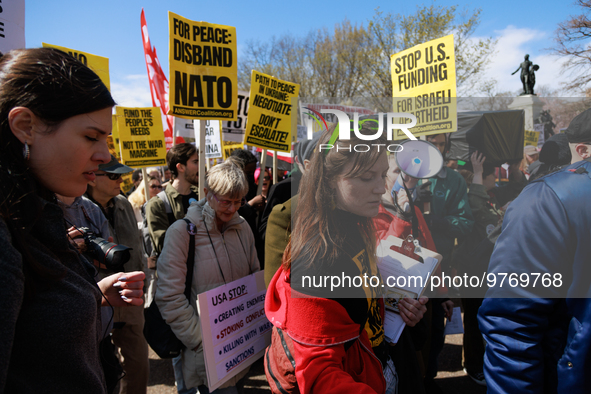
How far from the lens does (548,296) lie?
1.23 metres

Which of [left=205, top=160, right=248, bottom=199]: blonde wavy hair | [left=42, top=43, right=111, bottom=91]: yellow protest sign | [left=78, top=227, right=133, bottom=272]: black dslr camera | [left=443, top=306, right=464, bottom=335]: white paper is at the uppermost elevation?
[left=42, top=43, right=111, bottom=91]: yellow protest sign

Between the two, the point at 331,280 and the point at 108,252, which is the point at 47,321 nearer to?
the point at 108,252

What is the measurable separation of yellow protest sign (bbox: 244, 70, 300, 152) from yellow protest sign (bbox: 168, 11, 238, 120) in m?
0.82

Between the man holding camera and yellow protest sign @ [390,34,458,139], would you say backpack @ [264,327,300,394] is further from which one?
yellow protest sign @ [390,34,458,139]

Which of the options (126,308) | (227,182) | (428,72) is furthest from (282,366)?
(428,72)

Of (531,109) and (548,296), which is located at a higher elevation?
(531,109)

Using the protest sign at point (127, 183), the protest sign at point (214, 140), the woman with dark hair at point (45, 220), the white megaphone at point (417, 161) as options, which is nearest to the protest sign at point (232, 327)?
the woman with dark hair at point (45, 220)

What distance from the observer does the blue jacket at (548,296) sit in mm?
1198

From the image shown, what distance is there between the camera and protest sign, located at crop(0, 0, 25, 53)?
2.27 meters

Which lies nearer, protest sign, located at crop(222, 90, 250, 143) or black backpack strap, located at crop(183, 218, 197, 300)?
black backpack strap, located at crop(183, 218, 197, 300)

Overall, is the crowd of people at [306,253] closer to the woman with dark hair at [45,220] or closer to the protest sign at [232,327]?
the woman with dark hair at [45,220]

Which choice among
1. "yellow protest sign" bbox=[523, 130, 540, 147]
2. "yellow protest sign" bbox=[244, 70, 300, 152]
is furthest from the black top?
"yellow protest sign" bbox=[244, 70, 300, 152]

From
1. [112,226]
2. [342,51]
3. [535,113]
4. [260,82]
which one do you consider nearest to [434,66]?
[535,113]

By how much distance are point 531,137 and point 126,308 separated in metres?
2.81
